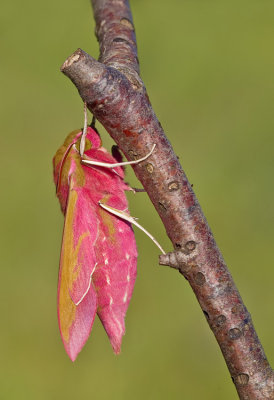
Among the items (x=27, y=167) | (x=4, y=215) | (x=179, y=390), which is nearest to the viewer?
(x=179, y=390)

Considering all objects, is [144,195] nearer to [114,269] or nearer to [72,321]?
[114,269]

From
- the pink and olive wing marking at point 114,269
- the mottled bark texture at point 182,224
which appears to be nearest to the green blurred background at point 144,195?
the pink and olive wing marking at point 114,269

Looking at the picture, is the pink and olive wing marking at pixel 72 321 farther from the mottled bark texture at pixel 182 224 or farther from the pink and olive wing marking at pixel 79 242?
the mottled bark texture at pixel 182 224

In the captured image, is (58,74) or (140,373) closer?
(140,373)

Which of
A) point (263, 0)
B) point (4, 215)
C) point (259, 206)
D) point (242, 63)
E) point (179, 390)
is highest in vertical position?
point (263, 0)

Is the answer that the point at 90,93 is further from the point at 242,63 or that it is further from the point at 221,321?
the point at 242,63

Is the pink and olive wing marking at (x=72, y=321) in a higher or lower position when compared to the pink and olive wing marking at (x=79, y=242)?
lower

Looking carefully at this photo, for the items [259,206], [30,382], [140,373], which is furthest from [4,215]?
[259,206]

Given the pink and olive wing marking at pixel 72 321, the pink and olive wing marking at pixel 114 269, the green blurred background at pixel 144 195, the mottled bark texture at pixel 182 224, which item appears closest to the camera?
the mottled bark texture at pixel 182 224
